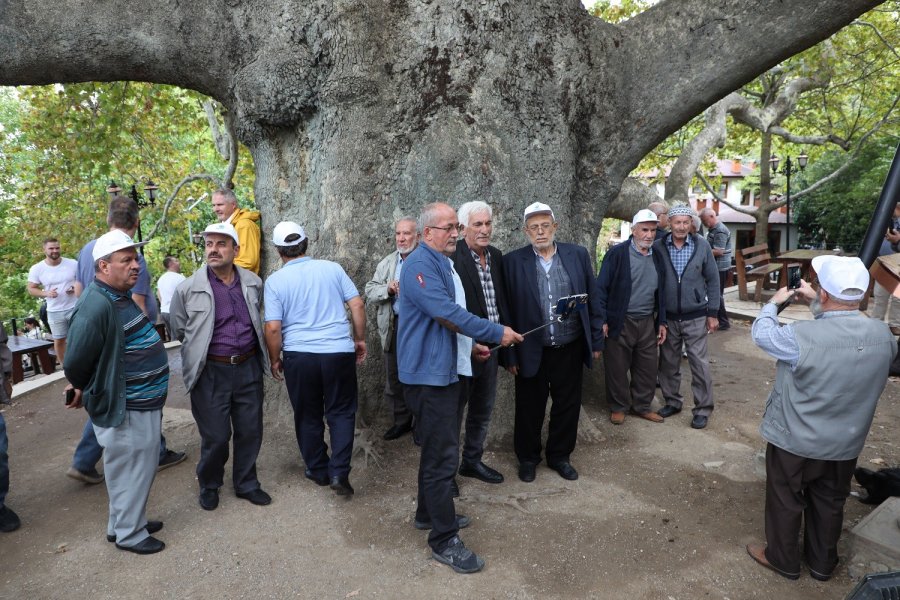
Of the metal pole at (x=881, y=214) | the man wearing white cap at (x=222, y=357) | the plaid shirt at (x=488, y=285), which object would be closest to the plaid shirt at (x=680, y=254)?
the plaid shirt at (x=488, y=285)

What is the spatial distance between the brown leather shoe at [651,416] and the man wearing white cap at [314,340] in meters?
3.01

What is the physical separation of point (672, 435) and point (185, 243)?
18.2 metres

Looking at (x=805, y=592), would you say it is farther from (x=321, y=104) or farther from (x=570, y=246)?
(x=321, y=104)

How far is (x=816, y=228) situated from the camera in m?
30.2

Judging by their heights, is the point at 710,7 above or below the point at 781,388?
above

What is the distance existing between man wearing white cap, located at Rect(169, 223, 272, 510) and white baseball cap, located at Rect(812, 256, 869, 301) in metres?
3.30

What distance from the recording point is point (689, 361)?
18.8 ft

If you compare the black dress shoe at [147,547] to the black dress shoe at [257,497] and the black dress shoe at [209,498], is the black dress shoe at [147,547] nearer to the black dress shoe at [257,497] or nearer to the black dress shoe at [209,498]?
the black dress shoe at [209,498]

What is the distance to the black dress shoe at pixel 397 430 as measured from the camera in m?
5.01

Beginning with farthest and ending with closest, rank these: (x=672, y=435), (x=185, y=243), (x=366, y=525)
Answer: (x=185, y=243), (x=672, y=435), (x=366, y=525)

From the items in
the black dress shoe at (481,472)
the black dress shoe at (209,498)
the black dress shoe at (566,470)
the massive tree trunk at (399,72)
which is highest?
the massive tree trunk at (399,72)

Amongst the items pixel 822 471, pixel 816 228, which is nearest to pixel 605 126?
pixel 822 471

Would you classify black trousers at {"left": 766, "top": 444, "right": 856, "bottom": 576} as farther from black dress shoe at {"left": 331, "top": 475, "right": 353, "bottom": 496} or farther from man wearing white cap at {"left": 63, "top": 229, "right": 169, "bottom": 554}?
man wearing white cap at {"left": 63, "top": 229, "right": 169, "bottom": 554}

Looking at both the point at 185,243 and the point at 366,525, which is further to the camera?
the point at 185,243
